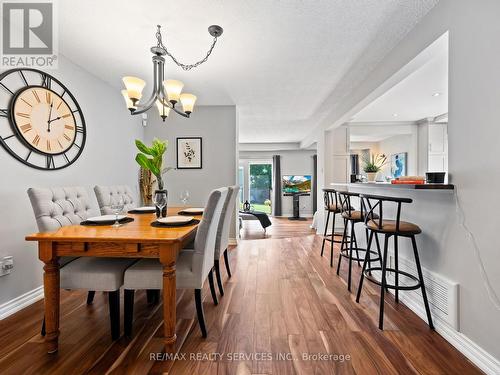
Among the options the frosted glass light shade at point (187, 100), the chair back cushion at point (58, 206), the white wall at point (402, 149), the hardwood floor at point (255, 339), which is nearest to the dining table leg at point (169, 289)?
the hardwood floor at point (255, 339)

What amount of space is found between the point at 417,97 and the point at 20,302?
18.3ft

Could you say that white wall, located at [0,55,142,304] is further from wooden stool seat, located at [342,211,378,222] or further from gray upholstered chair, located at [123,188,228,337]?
wooden stool seat, located at [342,211,378,222]

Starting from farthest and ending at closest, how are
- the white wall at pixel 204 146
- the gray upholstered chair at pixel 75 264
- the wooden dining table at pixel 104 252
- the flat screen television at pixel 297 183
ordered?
the flat screen television at pixel 297 183
the white wall at pixel 204 146
the gray upholstered chair at pixel 75 264
the wooden dining table at pixel 104 252

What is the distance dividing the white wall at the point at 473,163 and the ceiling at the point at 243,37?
51 centimetres

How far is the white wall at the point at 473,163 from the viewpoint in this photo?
1368 millimetres

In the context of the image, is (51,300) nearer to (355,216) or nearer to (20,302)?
(20,302)

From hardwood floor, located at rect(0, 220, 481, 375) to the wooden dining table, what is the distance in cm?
20

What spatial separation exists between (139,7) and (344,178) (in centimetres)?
440

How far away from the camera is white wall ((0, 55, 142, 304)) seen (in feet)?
6.77

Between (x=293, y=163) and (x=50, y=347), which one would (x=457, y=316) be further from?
(x=293, y=163)

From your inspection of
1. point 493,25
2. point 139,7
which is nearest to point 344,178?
point 493,25

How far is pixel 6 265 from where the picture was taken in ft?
6.60

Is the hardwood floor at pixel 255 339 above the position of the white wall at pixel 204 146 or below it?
below

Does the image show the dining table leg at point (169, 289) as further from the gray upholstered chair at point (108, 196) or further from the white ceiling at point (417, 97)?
the white ceiling at point (417, 97)
